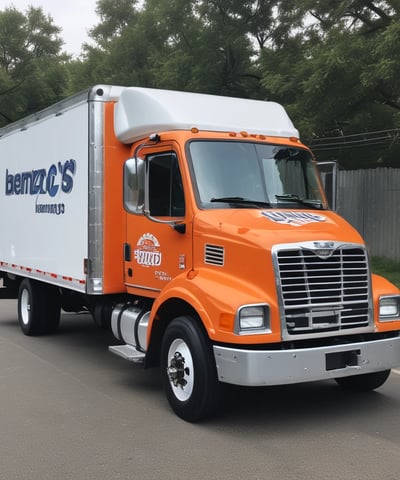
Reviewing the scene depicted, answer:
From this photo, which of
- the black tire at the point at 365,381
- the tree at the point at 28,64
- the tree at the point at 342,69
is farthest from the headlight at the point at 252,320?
the tree at the point at 28,64

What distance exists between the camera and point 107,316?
25.1 feet

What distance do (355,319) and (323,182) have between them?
72.8 inches

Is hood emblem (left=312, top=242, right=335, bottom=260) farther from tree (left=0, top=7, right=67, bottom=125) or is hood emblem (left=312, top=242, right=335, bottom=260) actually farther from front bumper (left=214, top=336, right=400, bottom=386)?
tree (left=0, top=7, right=67, bottom=125)

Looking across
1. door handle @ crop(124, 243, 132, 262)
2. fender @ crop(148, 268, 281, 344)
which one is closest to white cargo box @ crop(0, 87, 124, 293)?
door handle @ crop(124, 243, 132, 262)

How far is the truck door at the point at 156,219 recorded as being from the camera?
19.9ft

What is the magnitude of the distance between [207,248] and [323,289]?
1140 mm

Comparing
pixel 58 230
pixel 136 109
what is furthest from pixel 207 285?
pixel 58 230

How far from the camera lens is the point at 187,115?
21.0 feet

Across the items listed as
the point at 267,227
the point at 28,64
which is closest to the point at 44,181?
the point at 267,227

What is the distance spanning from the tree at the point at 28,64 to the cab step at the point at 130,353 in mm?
24891

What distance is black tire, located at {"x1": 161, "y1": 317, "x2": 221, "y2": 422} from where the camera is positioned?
17.3ft

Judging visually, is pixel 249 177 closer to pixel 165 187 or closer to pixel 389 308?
pixel 165 187

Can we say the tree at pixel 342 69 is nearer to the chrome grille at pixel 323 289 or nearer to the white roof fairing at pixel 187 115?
the white roof fairing at pixel 187 115

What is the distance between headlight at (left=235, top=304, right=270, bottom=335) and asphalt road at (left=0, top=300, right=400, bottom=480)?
899 mm
